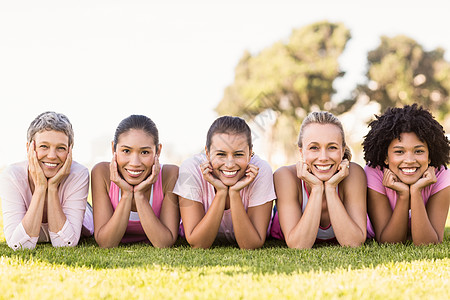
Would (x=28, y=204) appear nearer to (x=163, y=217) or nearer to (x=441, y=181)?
(x=163, y=217)

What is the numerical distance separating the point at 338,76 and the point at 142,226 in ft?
114

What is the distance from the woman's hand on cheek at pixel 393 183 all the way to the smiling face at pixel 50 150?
12.3 ft

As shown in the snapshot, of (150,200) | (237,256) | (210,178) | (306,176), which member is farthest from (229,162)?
(150,200)

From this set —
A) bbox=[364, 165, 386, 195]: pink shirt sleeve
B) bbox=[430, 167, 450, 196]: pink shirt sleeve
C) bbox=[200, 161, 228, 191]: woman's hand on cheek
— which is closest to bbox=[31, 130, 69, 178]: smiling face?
bbox=[200, 161, 228, 191]: woman's hand on cheek

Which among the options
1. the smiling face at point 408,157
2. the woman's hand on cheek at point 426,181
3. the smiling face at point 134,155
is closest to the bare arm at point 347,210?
the smiling face at point 408,157

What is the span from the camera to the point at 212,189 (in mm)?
5156

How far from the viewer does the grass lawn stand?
3021 mm

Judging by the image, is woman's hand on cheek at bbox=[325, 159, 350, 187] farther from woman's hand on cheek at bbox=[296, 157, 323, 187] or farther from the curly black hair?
the curly black hair

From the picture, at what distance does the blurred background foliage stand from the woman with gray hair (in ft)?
101

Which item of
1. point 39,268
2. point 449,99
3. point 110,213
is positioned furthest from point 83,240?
point 449,99

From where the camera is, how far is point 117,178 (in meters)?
4.98

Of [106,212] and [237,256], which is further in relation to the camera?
[106,212]

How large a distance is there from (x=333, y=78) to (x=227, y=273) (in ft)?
115

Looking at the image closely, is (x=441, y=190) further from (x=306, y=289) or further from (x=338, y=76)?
(x=338, y=76)
